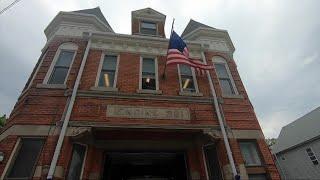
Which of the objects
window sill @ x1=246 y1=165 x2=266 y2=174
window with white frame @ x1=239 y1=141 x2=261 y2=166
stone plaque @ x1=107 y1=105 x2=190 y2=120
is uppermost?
stone plaque @ x1=107 y1=105 x2=190 y2=120

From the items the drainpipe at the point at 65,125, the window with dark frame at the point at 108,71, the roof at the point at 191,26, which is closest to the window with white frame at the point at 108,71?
the window with dark frame at the point at 108,71

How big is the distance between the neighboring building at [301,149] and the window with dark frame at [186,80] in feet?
56.2

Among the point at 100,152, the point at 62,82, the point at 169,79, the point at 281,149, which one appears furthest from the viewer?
the point at 281,149

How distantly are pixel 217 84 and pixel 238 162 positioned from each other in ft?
12.4

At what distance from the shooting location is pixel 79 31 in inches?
437

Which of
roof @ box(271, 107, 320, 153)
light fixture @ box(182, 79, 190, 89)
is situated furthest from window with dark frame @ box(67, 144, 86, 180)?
roof @ box(271, 107, 320, 153)

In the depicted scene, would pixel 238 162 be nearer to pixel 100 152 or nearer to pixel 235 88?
pixel 235 88

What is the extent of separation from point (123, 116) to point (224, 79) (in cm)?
568

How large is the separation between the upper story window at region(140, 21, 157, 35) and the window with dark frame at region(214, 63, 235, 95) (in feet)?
14.2

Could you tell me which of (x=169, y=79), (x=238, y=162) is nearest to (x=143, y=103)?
(x=169, y=79)

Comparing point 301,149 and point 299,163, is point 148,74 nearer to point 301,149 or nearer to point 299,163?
point 301,149

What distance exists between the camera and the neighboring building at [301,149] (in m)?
20.8

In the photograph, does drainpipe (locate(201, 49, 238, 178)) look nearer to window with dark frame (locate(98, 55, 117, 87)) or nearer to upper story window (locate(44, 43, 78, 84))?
window with dark frame (locate(98, 55, 117, 87))

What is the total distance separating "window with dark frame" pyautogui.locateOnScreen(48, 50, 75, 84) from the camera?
9305 millimetres
